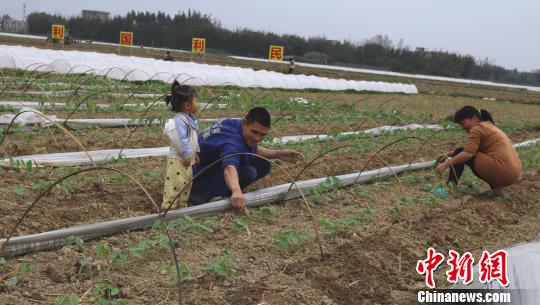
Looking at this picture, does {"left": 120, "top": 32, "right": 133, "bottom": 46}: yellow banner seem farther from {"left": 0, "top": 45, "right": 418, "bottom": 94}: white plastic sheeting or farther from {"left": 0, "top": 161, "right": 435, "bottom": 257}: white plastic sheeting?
{"left": 0, "top": 161, "right": 435, "bottom": 257}: white plastic sheeting

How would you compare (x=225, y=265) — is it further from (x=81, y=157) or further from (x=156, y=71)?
(x=156, y=71)

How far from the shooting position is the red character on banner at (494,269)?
2.38 m

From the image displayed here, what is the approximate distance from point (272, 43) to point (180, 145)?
4990cm

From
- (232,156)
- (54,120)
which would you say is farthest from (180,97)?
(54,120)

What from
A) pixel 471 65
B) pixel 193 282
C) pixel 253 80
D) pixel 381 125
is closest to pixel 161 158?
pixel 193 282

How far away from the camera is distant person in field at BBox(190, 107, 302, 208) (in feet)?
12.4

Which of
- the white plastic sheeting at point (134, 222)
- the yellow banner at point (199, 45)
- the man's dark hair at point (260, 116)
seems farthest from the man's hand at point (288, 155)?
the yellow banner at point (199, 45)

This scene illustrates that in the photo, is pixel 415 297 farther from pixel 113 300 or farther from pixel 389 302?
pixel 113 300

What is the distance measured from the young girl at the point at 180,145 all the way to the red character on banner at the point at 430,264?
1677mm

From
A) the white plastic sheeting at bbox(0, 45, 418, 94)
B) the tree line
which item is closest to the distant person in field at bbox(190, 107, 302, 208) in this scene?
the white plastic sheeting at bbox(0, 45, 418, 94)

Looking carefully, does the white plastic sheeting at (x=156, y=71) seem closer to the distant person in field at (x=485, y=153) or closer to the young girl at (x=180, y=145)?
the distant person in field at (x=485, y=153)

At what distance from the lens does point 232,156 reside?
3807mm

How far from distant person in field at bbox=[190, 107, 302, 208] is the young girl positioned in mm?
134

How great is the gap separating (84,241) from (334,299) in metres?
1.48
